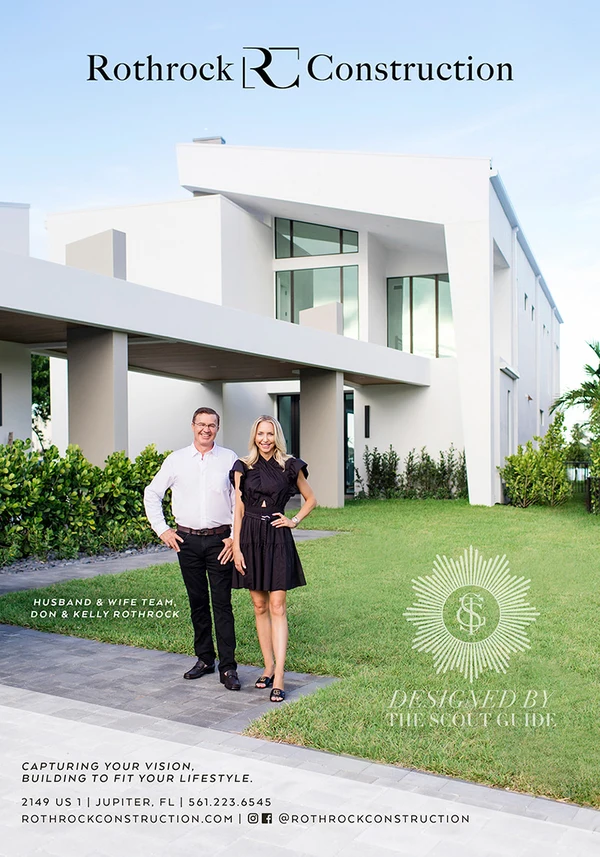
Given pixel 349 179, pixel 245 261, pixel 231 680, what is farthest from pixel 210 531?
pixel 245 261

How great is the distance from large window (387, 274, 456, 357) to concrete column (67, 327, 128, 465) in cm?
1291

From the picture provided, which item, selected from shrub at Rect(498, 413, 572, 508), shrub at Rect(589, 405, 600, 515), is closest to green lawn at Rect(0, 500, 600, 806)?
shrub at Rect(589, 405, 600, 515)

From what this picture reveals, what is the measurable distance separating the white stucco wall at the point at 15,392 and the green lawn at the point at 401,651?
6.03 meters

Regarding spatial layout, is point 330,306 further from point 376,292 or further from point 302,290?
point 302,290

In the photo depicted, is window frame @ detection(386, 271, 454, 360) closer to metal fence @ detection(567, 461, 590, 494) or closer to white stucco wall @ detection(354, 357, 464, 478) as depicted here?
white stucco wall @ detection(354, 357, 464, 478)

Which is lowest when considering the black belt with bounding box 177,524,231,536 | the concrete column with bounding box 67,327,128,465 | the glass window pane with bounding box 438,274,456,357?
the black belt with bounding box 177,524,231,536

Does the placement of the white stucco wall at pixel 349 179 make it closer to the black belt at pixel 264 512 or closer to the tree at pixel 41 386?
the black belt at pixel 264 512

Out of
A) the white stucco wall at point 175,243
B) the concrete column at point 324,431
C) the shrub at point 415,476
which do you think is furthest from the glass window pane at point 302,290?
the concrete column at point 324,431

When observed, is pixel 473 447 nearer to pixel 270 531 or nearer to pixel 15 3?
pixel 15 3

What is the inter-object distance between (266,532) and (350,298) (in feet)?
62.1

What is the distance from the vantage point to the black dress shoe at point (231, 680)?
5.25m

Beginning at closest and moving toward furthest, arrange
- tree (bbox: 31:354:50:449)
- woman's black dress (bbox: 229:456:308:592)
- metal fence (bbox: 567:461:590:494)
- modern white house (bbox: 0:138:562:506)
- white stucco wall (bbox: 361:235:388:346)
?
woman's black dress (bbox: 229:456:308:592), modern white house (bbox: 0:138:562:506), white stucco wall (bbox: 361:235:388:346), metal fence (bbox: 567:461:590:494), tree (bbox: 31:354:50:449)

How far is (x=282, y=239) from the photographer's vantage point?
2420 cm

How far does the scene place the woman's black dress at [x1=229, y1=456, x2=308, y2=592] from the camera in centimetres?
506
